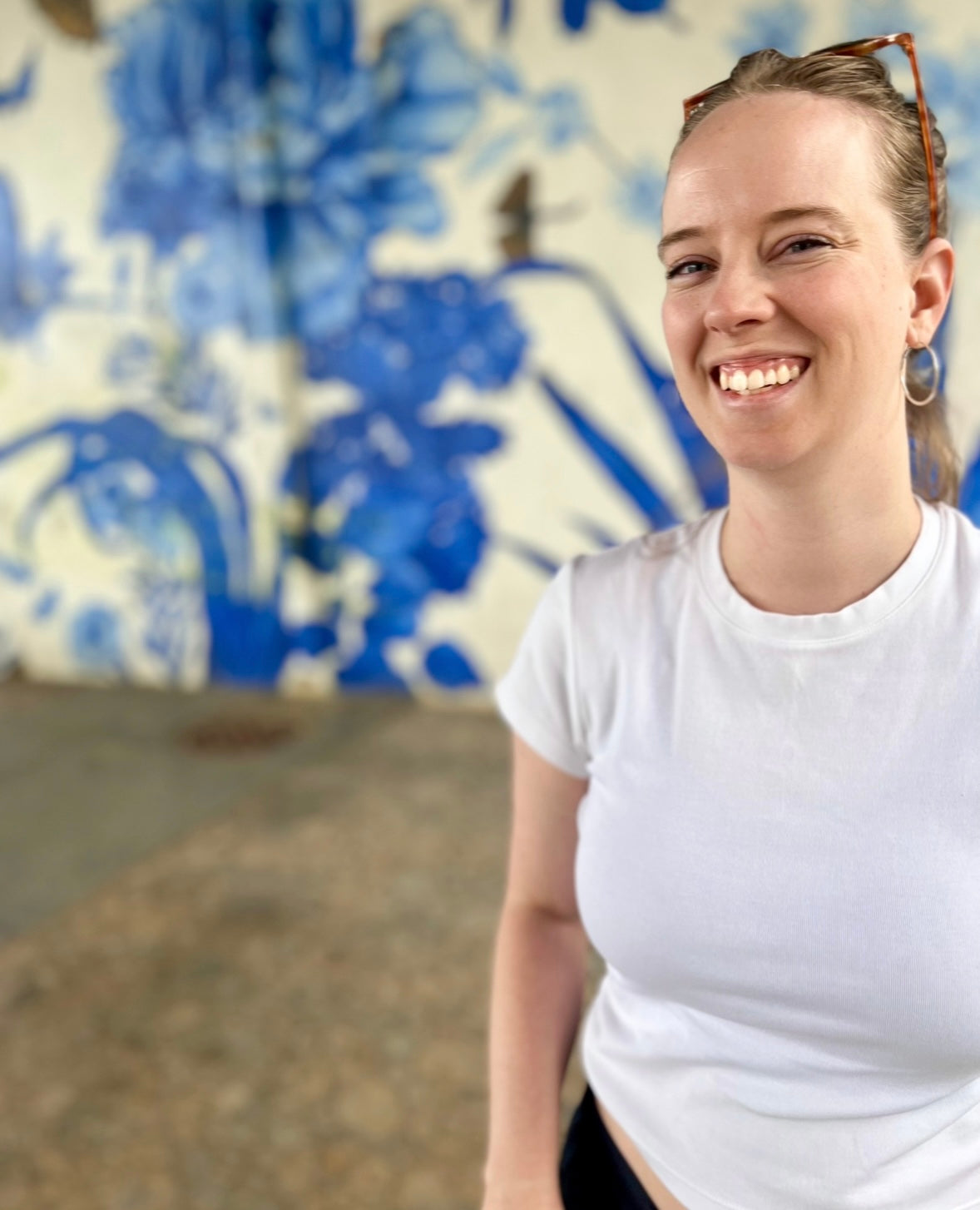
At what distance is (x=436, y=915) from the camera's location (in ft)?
8.80

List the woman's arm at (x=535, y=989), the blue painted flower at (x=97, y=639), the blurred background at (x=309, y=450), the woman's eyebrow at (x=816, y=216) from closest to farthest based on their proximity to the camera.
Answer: the woman's eyebrow at (x=816, y=216), the woman's arm at (x=535, y=989), the blurred background at (x=309, y=450), the blue painted flower at (x=97, y=639)

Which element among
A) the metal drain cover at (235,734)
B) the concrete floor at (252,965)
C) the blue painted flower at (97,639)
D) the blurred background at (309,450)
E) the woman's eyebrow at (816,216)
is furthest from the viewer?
the blue painted flower at (97,639)

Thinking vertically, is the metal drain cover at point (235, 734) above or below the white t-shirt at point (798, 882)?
below

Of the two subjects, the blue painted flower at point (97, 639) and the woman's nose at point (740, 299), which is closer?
the woman's nose at point (740, 299)

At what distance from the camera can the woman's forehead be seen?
→ 2.57ft

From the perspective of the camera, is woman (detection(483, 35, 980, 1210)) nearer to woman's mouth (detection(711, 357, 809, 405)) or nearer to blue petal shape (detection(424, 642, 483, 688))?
woman's mouth (detection(711, 357, 809, 405))

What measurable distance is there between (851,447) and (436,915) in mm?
2074

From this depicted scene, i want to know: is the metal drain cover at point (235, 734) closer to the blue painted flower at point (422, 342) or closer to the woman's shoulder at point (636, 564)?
the blue painted flower at point (422, 342)

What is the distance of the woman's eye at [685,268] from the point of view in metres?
0.85

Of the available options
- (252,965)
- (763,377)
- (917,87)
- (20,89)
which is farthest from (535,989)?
(20,89)

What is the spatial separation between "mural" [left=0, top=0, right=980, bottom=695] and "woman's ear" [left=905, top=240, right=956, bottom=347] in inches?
99.5

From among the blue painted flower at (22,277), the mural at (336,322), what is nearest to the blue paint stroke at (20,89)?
the mural at (336,322)

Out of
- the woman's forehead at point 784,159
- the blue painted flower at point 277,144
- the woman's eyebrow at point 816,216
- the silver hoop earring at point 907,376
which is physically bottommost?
the silver hoop earring at point 907,376

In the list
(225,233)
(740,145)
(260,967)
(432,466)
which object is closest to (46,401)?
(225,233)
